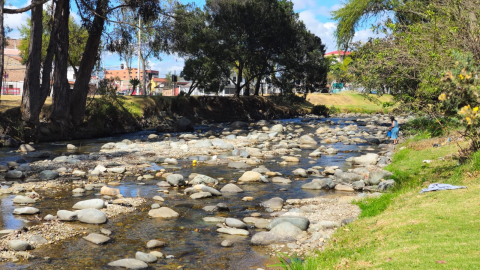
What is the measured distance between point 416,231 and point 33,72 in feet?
66.5

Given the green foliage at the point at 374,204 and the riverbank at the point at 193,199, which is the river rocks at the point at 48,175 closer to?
the riverbank at the point at 193,199

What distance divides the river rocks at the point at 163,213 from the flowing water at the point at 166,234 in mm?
136

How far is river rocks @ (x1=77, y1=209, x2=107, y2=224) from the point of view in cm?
874

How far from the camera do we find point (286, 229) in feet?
26.3

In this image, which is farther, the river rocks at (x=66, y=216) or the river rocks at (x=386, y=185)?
the river rocks at (x=386, y=185)

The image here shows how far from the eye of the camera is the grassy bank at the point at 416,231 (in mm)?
4984

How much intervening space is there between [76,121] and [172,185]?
14704 millimetres

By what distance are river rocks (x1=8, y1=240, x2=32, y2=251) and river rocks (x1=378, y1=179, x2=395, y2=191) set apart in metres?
7.83

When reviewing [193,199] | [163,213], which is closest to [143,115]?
[193,199]

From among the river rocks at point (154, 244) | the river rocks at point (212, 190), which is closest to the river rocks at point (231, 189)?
the river rocks at point (212, 190)

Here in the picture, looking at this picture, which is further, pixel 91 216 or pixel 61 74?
pixel 61 74

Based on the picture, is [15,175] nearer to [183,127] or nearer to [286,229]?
[286,229]

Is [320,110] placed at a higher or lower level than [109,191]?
higher

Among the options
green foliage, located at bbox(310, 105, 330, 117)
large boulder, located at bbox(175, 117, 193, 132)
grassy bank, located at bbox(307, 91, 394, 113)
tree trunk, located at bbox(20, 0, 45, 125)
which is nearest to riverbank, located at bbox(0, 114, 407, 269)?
tree trunk, located at bbox(20, 0, 45, 125)
